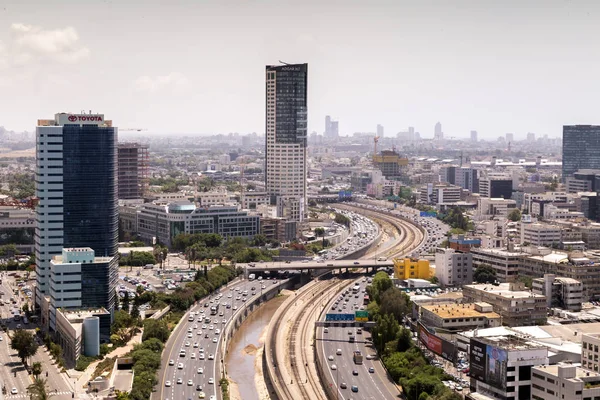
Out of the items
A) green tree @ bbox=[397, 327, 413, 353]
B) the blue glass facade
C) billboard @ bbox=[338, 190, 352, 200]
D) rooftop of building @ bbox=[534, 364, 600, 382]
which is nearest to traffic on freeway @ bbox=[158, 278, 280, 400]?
the blue glass facade

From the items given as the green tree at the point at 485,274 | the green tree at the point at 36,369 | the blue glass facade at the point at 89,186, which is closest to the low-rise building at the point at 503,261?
the green tree at the point at 485,274

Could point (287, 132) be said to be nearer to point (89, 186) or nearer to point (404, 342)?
point (89, 186)

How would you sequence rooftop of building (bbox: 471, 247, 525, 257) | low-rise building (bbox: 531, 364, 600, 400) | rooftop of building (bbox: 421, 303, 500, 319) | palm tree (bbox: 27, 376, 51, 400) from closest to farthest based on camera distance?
low-rise building (bbox: 531, 364, 600, 400) < palm tree (bbox: 27, 376, 51, 400) < rooftop of building (bbox: 421, 303, 500, 319) < rooftop of building (bbox: 471, 247, 525, 257)

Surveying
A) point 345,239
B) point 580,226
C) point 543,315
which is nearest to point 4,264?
point 345,239

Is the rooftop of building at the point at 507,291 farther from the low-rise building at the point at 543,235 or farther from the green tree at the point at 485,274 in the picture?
the low-rise building at the point at 543,235

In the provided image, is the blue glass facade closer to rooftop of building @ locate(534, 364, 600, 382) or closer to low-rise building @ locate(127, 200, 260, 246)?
low-rise building @ locate(127, 200, 260, 246)

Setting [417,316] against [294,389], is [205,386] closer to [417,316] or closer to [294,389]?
[294,389]
